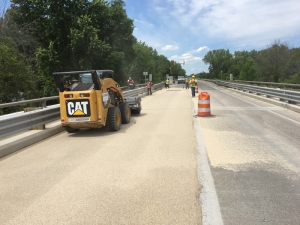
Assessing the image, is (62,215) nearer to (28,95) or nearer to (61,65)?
(28,95)

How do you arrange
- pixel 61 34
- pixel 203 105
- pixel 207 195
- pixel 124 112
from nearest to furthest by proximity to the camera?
pixel 207 195
pixel 124 112
pixel 203 105
pixel 61 34

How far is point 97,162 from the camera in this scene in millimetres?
5707

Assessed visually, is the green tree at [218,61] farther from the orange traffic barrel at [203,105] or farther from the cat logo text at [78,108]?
the cat logo text at [78,108]

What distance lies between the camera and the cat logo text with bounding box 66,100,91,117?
8140mm

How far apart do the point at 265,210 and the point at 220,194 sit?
2.24 feet

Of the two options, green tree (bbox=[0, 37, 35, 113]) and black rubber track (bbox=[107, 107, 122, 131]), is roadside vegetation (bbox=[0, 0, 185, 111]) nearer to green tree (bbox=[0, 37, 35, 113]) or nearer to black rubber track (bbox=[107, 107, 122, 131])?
green tree (bbox=[0, 37, 35, 113])

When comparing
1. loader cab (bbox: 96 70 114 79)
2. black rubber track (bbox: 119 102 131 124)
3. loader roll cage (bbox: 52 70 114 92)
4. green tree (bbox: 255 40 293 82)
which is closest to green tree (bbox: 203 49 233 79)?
green tree (bbox: 255 40 293 82)

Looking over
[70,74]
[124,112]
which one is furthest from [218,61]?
[70,74]

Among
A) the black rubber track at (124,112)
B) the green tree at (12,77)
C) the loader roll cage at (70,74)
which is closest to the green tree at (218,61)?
the green tree at (12,77)

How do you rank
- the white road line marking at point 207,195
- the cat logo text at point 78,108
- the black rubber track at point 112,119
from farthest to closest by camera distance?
the black rubber track at point 112,119 → the cat logo text at point 78,108 → the white road line marking at point 207,195

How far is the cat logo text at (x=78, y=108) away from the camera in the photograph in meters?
8.14

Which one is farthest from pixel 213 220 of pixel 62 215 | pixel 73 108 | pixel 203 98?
pixel 203 98

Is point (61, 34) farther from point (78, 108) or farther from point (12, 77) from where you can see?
point (78, 108)

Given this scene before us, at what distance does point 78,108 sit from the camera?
821cm
